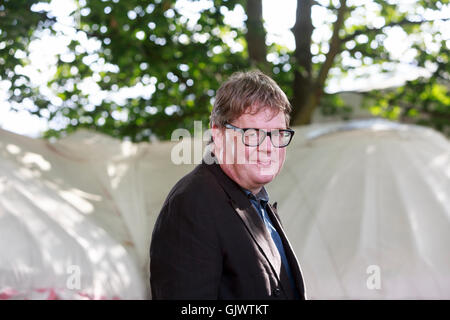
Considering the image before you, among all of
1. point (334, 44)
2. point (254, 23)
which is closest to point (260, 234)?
point (254, 23)

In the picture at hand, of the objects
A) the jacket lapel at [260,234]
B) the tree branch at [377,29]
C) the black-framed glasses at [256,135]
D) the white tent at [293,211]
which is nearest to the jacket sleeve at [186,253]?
the jacket lapel at [260,234]

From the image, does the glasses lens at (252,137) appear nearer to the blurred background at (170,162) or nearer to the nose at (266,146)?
the nose at (266,146)

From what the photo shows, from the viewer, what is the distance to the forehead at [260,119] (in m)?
1.65

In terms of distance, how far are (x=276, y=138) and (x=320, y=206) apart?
3.49 metres

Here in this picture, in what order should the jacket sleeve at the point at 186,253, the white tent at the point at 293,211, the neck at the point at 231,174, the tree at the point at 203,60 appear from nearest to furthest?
1. the jacket sleeve at the point at 186,253
2. the neck at the point at 231,174
3. the white tent at the point at 293,211
4. the tree at the point at 203,60

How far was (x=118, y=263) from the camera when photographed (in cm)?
439

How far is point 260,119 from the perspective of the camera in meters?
1.66

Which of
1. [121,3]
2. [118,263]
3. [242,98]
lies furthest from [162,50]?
[242,98]

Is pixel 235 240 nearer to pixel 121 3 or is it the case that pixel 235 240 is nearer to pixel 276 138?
pixel 276 138

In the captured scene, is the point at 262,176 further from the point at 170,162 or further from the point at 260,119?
the point at 170,162

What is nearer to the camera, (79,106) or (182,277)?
(182,277)

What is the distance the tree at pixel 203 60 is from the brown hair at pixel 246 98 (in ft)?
12.1

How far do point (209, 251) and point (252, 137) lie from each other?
34cm

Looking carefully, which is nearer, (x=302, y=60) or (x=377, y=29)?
(x=377, y=29)
